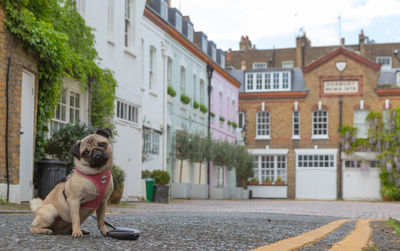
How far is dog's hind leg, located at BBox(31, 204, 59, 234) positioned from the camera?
215 inches

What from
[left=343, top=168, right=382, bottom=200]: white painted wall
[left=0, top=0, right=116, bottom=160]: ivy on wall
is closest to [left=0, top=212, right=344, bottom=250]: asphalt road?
[left=0, top=0, right=116, bottom=160]: ivy on wall

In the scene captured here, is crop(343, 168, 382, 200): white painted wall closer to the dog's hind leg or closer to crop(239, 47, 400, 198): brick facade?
crop(239, 47, 400, 198): brick facade

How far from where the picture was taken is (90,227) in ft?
23.4

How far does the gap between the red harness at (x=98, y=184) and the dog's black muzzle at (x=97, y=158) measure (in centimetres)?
16

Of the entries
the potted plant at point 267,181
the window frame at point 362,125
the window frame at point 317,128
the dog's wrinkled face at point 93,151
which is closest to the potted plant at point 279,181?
the potted plant at point 267,181

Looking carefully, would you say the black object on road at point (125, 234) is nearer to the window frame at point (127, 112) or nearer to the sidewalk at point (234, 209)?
the sidewalk at point (234, 209)

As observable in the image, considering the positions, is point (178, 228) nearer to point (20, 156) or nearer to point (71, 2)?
point (20, 156)

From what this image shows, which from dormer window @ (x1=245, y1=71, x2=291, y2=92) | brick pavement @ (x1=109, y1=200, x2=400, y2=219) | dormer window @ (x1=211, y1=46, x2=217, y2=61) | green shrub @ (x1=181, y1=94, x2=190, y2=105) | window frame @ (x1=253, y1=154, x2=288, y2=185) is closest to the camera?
brick pavement @ (x1=109, y1=200, x2=400, y2=219)

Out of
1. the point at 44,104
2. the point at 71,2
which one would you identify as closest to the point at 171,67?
the point at 71,2

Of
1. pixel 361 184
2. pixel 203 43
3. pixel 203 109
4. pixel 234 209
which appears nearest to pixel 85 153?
pixel 234 209

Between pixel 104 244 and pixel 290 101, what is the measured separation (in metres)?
37.6

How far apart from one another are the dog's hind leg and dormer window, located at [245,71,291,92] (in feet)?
124

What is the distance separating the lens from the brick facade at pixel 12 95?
1180 centimetres

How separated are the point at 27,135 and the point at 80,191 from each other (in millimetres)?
7894
